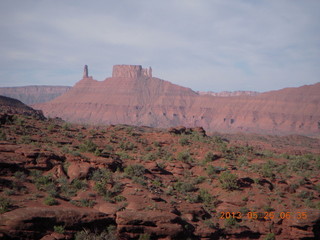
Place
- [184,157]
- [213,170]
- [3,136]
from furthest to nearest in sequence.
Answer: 1. [184,157]
2. [213,170]
3. [3,136]

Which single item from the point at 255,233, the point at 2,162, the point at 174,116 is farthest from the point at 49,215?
the point at 174,116

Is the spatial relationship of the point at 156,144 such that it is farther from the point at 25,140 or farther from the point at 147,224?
the point at 147,224

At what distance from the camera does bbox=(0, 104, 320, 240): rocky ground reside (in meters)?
10.6

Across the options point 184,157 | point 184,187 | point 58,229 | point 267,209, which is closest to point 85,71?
point 184,157

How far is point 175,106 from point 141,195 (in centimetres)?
14536

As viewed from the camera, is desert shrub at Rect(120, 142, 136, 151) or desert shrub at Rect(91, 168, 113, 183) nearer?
desert shrub at Rect(91, 168, 113, 183)

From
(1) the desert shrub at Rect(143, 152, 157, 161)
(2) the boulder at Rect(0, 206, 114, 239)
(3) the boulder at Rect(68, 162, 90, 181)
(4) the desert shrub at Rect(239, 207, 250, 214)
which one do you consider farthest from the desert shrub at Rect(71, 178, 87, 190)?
(1) the desert shrub at Rect(143, 152, 157, 161)

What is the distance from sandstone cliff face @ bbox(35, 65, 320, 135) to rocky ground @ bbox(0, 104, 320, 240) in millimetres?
116775

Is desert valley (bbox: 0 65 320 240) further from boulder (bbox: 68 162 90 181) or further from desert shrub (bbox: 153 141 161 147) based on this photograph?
desert shrub (bbox: 153 141 161 147)

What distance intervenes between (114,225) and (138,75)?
172 meters

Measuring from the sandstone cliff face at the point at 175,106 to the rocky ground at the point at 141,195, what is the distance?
116775 mm

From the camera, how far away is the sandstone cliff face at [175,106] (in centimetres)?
13662

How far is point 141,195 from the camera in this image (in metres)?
14.4
